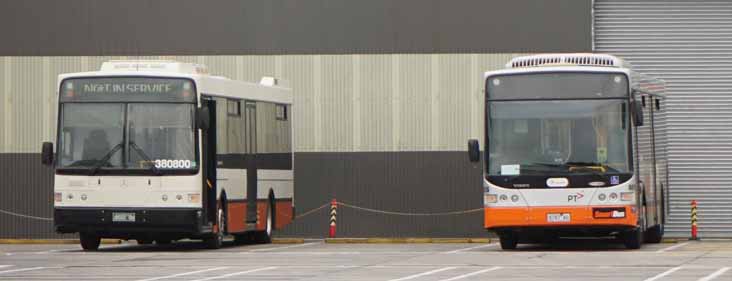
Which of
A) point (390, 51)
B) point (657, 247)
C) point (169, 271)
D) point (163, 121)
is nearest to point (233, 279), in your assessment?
point (169, 271)

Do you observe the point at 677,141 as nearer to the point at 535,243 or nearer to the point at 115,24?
the point at 535,243

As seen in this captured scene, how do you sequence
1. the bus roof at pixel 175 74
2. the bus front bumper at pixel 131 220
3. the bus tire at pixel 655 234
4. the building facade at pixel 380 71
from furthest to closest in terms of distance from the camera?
the building facade at pixel 380 71 → the bus tire at pixel 655 234 → the bus roof at pixel 175 74 → the bus front bumper at pixel 131 220

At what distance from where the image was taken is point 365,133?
39.7m

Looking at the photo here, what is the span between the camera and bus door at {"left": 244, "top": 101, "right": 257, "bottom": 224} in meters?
32.7

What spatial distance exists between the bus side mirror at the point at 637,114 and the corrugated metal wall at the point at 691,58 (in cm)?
1065

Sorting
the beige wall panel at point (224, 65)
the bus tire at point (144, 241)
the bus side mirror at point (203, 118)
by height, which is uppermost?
the beige wall panel at point (224, 65)

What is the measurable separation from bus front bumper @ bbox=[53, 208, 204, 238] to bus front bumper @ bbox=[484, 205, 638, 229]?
5.28 metres

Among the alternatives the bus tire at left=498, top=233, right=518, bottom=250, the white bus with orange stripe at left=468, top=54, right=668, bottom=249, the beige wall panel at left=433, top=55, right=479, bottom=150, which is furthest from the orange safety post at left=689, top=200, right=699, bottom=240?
the bus tire at left=498, top=233, right=518, bottom=250

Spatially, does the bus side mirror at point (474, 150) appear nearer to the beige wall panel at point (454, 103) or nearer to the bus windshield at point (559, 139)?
the bus windshield at point (559, 139)

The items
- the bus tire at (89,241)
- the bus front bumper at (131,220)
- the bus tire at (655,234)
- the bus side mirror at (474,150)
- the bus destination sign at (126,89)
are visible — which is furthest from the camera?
the bus tire at (655,234)

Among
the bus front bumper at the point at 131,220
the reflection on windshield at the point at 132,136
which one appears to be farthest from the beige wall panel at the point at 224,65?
the bus front bumper at the point at 131,220

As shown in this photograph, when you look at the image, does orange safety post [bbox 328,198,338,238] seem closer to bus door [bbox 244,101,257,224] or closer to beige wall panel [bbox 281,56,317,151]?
beige wall panel [bbox 281,56,317,151]

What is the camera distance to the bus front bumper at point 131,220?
29734mm

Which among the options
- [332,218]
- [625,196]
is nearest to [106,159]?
[332,218]
